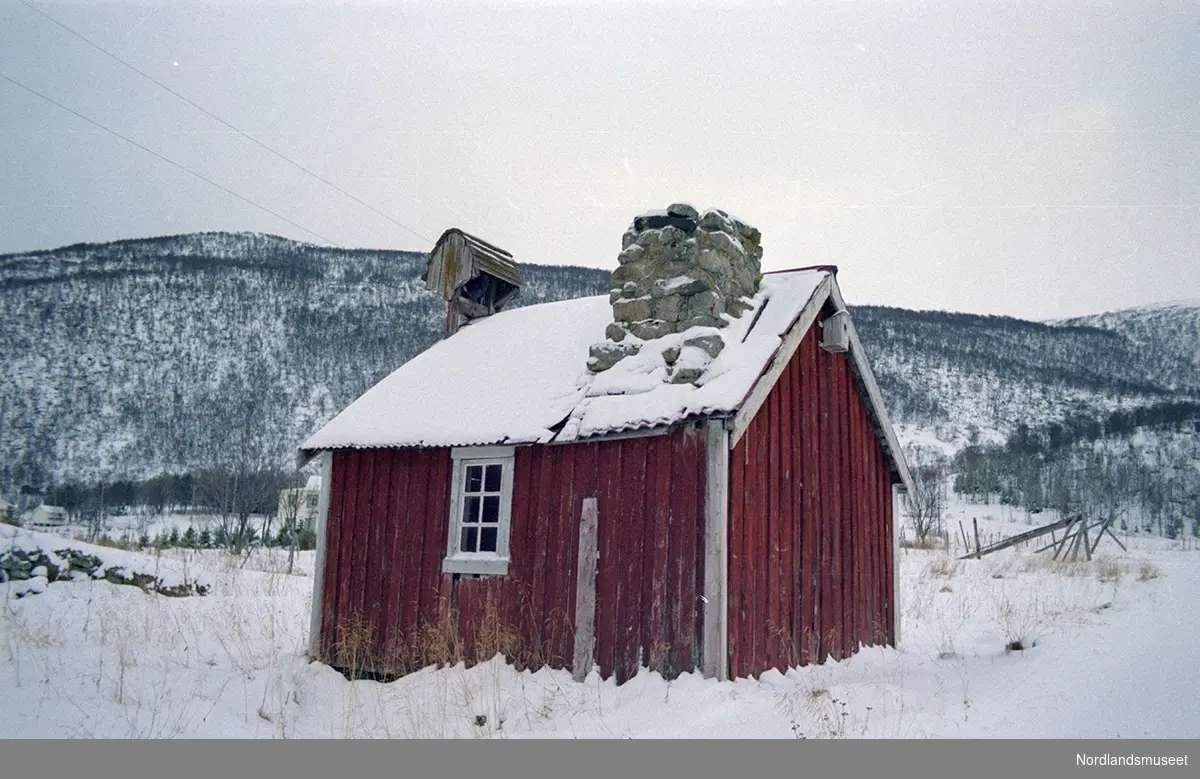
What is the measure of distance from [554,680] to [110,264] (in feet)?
243

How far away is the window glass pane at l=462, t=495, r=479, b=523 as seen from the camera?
9375 mm

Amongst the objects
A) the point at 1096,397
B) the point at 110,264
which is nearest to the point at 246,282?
the point at 110,264

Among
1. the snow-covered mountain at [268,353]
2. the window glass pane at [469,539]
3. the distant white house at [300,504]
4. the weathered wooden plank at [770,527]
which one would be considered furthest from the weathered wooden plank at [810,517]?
the snow-covered mountain at [268,353]

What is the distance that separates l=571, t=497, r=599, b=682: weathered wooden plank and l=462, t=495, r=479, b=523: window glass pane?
1800 mm

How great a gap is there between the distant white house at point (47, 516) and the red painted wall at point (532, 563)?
93.6 ft

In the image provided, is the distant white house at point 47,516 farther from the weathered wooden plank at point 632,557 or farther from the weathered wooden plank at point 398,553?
the weathered wooden plank at point 632,557

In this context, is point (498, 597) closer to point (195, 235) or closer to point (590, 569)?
point (590, 569)

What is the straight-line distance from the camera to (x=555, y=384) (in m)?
9.38

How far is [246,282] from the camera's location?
75.8 m

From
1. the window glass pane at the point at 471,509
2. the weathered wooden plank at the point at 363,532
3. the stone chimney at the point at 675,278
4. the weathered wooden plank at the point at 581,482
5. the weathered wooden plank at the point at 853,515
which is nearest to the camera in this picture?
the weathered wooden plank at the point at 581,482

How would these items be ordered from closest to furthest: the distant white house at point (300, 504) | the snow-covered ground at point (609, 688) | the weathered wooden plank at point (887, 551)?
1. the snow-covered ground at point (609, 688)
2. the weathered wooden plank at point (887, 551)
3. the distant white house at point (300, 504)

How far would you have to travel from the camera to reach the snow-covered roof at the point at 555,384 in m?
7.70

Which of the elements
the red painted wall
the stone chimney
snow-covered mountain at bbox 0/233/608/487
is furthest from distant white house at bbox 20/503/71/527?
the stone chimney

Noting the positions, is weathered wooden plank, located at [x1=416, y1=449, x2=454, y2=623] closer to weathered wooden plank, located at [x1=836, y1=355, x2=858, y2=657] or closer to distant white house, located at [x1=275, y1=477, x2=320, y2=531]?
weathered wooden plank, located at [x1=836, y1=355, x2=858, y2=657]
